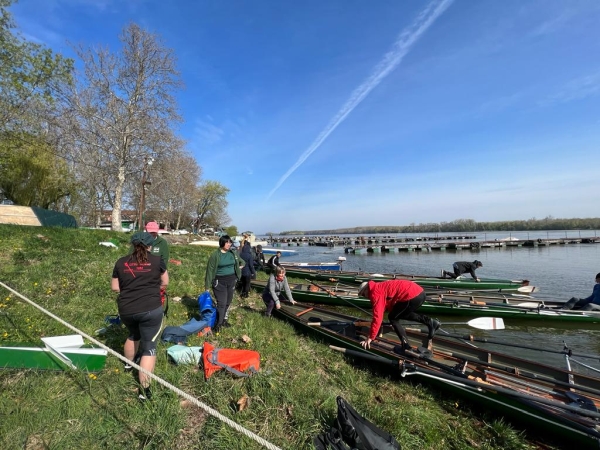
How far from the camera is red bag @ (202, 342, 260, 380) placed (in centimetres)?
451

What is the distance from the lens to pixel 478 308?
1127 cm

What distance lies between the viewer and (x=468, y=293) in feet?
43.8

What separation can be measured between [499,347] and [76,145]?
1078 inches

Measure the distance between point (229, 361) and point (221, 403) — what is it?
798 millimetres

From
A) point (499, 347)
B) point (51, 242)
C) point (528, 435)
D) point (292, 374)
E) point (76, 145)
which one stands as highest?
point (76, 145)

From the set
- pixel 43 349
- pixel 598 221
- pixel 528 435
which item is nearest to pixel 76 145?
pixel 43 349

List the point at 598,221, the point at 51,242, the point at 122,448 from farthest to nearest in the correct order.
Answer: the point at 598,221 → the point at 51,242 → the point at 122,448

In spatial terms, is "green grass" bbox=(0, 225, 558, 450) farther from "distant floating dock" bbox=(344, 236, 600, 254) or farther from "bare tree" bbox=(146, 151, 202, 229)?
"distant floating dock" bbox=(344, 236, 600, 254)

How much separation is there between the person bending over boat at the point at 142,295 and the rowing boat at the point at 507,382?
3.77 metres

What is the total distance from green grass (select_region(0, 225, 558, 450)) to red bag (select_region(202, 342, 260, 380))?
115 mm

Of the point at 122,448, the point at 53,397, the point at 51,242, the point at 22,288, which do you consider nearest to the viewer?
the point at 122,448

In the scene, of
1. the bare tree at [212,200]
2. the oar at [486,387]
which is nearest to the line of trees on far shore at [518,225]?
the bare tree at [212,200]

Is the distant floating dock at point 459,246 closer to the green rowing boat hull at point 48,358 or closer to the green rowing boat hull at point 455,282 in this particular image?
the green rowing boat hull at point 455,282

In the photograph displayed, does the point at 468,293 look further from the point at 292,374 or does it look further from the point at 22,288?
the point at 22,288
